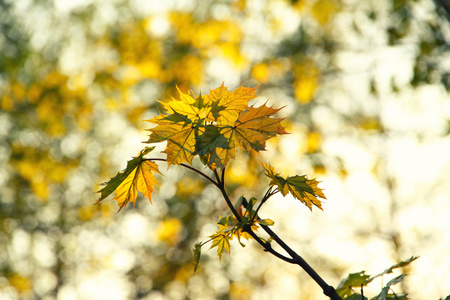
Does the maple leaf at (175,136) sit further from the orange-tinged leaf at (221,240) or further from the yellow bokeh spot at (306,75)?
the yellow bokeh spot at (306,75)

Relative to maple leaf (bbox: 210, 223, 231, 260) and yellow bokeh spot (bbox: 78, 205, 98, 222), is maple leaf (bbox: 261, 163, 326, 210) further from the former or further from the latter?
yellow bokeh spot (bbox: 78, 205, 98, 222)

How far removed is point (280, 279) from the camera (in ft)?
34.9

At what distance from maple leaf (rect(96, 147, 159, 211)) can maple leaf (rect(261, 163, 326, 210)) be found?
0.23 m

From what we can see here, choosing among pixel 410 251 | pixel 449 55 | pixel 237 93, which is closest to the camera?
pixel 237 93

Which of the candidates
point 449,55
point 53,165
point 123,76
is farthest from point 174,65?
point 449,55

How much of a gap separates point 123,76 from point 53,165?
1.60m

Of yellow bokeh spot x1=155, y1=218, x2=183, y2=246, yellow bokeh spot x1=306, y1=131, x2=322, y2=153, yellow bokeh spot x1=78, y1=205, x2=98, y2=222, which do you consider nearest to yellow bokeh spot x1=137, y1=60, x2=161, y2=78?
yellow bokeh spot x1=306, y1=131, x2=322, y2=153

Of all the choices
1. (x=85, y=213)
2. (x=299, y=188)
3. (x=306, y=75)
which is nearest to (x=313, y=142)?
(x=306, y=75)

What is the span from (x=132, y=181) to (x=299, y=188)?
0.33 metres

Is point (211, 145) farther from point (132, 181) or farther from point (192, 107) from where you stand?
point (132, 181)

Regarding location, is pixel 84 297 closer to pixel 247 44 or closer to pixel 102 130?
pixel 102 130

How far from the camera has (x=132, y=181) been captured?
2.89 ft

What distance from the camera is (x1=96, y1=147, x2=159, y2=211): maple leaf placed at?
835 millimetres

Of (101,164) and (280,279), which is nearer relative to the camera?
(101,164)
